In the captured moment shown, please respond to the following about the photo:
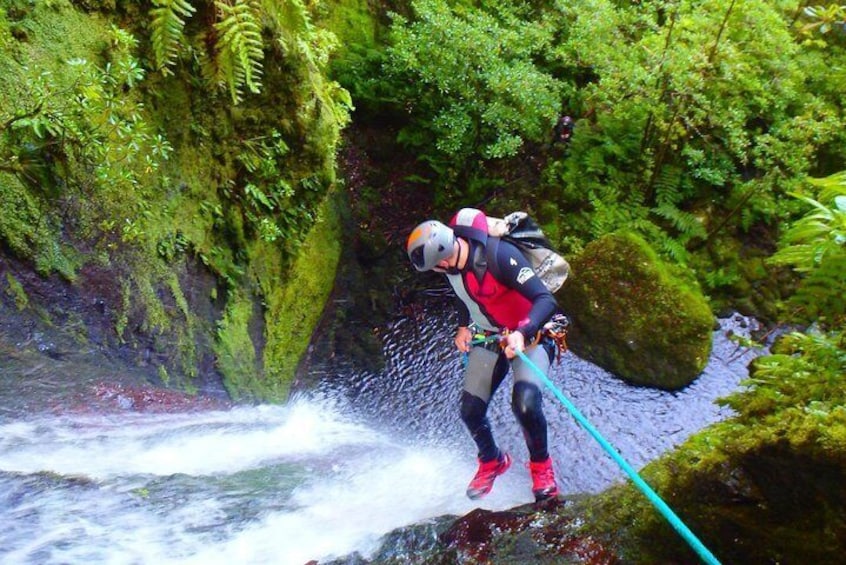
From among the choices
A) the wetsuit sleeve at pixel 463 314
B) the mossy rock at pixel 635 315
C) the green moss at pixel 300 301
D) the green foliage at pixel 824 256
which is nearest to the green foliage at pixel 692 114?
the mossy rock at pixel 635 315

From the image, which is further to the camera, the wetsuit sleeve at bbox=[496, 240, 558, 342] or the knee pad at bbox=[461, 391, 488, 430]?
the knee pad at bbox=[461, 391, 488, 430]

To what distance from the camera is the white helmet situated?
4.51 meters

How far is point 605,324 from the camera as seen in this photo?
318 inches

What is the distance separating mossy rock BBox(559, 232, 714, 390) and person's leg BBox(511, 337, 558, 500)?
3.21 m

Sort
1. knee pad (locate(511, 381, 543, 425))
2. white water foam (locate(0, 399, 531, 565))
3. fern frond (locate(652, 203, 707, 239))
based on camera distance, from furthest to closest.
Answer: fern frond (locate(652, 203, 707, 239))
knee pad (locate(511, 381, 543, 425))
white water foam (locate(0, 399, 531, 565))

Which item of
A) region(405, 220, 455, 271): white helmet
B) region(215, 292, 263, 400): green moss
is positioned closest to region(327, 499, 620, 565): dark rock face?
region(405, 220, 455, 271): white helmet

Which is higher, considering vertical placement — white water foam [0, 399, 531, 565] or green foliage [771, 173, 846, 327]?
green foliage [771, 173, 846, 327]

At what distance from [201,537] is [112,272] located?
7.60 ft

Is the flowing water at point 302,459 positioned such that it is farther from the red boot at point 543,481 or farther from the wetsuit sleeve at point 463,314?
the wetsuit sleeve at point 463,314

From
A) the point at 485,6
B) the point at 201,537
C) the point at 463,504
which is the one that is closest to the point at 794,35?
the point at 485,6

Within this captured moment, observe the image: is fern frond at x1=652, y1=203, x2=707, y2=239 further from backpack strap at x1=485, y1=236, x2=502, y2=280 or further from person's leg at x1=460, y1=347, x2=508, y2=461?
backpack strap at x1=485, y1=236, x2=502, y2=280

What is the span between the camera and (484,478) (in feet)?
17.4

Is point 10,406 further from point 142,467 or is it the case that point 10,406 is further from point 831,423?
point 831,423

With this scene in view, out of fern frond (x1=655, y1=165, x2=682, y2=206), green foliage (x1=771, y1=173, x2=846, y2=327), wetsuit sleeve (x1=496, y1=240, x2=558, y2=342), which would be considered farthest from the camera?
fern frond (x1=655, y1=165, x2=682, y2=206)
